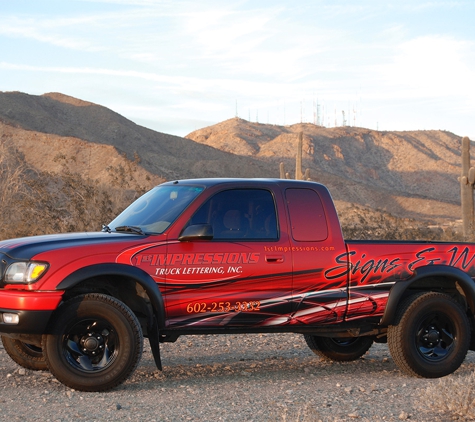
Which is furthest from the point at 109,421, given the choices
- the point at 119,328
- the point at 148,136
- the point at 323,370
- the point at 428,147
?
the point at 428,147

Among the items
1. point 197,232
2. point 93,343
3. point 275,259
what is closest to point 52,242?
point 93,343

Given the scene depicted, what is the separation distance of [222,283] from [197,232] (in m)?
0.54

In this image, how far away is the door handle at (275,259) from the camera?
24.7 feet

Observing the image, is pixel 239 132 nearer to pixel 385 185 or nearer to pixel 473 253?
pixel 385 185

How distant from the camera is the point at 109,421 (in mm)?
6023

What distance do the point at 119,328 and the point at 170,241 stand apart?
0.90 meters

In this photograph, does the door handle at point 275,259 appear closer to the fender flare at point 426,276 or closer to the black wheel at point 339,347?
the fender flare at point 426,276

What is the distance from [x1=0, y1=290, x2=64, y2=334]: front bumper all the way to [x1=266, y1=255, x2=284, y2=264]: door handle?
202cm

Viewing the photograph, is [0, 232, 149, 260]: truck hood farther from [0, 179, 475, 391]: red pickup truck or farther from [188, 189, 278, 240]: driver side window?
[188, 189, 278, 240]: driver side window

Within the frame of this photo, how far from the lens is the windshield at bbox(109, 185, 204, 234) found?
757 centimetres

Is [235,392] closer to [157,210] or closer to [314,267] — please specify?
[314,267]

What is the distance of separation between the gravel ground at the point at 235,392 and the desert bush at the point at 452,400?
6 cm

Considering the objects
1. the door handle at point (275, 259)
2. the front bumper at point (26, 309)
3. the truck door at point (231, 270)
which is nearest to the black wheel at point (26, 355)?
the front bumper at point (26, 309)

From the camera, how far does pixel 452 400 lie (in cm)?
625
